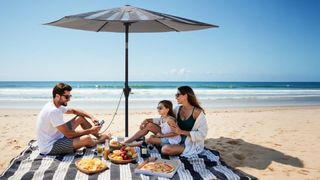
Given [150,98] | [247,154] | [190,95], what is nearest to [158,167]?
[190,95]

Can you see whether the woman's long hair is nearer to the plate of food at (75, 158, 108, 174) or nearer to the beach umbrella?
the beach umbrella

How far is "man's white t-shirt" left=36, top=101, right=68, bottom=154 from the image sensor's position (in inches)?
A: 169

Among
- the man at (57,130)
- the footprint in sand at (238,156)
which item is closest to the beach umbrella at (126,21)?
the man at (57,130)

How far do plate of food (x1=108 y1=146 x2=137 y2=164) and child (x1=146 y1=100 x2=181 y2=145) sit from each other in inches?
29.4

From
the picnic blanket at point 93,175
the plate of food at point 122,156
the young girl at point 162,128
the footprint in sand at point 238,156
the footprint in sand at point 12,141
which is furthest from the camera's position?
the footprint in sand at point 12,141

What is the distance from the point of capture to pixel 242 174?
392 centimetres

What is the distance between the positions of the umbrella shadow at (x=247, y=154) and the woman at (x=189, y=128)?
2.15 ft

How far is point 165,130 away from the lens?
5098 millimetres

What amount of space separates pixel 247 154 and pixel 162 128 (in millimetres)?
1614

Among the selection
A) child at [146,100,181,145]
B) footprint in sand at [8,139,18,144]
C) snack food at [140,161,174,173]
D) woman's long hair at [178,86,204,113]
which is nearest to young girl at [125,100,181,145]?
child at [146,100,181,145]

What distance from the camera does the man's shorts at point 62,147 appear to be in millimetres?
4473

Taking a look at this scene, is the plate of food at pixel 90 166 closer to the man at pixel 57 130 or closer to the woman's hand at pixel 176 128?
the man at pixel 57 130

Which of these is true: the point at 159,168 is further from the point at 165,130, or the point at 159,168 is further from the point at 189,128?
the point at 165,130

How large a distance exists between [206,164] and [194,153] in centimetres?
42
